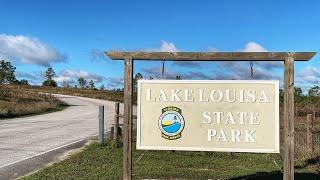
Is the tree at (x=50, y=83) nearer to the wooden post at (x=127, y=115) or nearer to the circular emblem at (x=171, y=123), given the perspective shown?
the wooden post at (x=127, y=115)

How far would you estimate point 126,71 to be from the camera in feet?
20.9

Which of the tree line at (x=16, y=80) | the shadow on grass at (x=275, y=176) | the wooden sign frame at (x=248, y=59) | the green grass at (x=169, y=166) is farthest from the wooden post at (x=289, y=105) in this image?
the tree line at (x=16, y=80)

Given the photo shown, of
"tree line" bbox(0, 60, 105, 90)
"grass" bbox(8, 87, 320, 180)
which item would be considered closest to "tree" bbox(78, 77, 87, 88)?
"tree line" bbox(0, 60, 105, 90)

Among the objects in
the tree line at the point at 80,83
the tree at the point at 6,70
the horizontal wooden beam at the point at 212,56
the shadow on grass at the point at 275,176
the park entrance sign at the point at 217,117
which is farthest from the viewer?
the tree at the point at 6,70

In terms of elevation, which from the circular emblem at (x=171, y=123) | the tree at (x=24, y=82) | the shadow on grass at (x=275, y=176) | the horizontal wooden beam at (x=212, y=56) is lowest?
the shadow on grass at (x=275, y=176)

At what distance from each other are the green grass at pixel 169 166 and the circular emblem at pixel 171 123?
5.90 ft

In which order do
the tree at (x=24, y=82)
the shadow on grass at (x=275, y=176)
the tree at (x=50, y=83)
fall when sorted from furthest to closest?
1. the tree at (x=50, y=83)
2. the tree at (x=24, y=82)
3. the shadow on grass at (x=275, y=176)

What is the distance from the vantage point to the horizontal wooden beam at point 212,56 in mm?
6117

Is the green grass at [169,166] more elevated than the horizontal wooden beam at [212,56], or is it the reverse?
the horizontal wooden beam at [212,56]

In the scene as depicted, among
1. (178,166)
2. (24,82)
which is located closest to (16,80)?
(24,82)

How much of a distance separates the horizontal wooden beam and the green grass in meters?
2.59

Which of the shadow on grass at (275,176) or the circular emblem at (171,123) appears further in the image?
the shadow on grass at (275,176)

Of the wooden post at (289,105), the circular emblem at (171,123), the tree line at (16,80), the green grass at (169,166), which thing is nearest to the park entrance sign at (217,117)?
the circular emblem at (171,123)

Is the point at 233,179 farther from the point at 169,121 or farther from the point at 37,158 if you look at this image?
the point at 37,158
